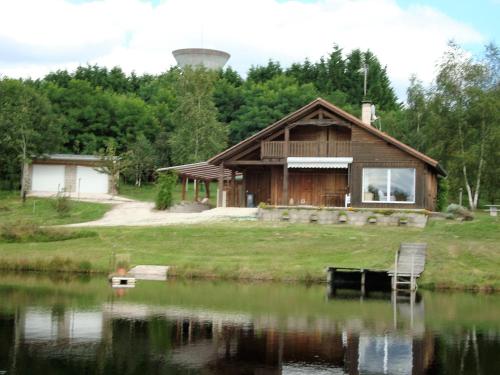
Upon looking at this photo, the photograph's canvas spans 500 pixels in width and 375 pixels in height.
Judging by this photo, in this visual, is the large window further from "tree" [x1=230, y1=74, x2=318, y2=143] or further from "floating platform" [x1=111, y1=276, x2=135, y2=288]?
"tree" [x1=230, y1=74, x2=318, y2=143]

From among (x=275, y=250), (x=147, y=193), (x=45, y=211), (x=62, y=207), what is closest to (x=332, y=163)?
(x=275, y=250)

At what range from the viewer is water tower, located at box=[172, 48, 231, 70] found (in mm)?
87188

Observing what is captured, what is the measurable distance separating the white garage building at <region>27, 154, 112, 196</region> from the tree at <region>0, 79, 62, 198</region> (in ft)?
3.43

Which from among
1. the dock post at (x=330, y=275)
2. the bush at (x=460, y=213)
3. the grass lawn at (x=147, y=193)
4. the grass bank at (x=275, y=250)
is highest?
the grass lawn at (x=147, y=193)

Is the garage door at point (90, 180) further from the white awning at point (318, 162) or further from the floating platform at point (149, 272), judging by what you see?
the floating platform at point (149, 272)

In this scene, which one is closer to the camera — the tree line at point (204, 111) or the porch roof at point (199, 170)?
the porch roof at point (199, 170)

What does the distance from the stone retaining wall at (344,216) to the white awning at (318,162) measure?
355 cm

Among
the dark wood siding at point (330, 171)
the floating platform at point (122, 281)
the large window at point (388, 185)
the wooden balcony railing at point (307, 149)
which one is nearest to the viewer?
the floating platform at point (122, 281)

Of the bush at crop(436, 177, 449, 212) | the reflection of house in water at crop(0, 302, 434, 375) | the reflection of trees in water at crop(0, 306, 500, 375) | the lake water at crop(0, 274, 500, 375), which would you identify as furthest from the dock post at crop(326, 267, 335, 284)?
the bush at crop(436, 177, 449, 212)

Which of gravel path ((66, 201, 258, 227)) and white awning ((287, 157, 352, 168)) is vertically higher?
white awning ((287, 157, 352, 168))

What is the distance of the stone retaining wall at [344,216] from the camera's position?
1569 inches

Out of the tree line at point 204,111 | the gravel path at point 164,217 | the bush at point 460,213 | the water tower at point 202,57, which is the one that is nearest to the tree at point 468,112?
the tree line at point 204,111

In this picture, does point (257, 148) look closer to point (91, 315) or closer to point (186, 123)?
point (186, 123)

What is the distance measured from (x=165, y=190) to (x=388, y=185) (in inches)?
546
